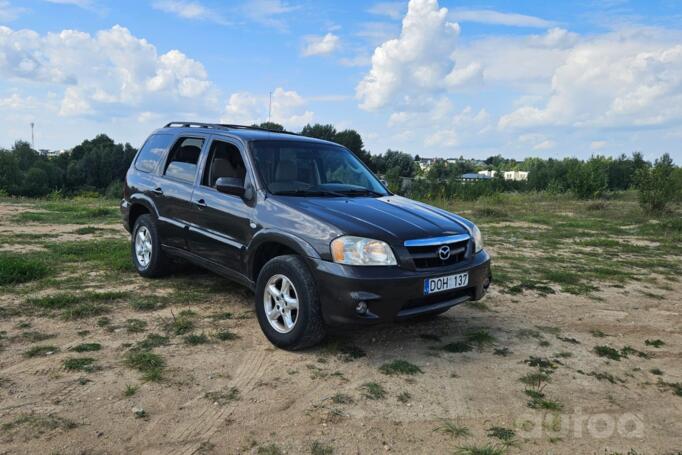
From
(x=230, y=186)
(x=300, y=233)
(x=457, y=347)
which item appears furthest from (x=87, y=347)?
(x=457, y=347)

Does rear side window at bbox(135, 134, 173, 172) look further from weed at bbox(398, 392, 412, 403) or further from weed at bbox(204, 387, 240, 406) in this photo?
weed at bbox(398, 392, 412, 403)

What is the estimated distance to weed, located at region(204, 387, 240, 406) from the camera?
3.14 meters

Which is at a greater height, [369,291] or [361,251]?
[361,251]

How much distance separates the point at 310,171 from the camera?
15.9 ft

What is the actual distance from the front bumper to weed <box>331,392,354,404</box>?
0.55 meters

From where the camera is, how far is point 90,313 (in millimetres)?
4574

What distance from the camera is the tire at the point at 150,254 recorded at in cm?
572

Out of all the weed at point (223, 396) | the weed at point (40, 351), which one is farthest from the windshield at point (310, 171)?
the weed at point (40, 351)

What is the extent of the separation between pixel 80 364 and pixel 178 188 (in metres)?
2.29

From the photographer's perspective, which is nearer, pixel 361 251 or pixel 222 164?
pixel 361 251

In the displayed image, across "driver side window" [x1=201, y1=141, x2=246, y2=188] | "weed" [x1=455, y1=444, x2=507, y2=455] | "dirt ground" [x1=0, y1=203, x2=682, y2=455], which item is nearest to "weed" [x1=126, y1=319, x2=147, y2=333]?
"dirt ground" [x1=0, y1=203, x2=682, y2=455]

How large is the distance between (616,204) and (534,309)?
1575 cm

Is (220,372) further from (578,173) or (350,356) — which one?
(578,173)

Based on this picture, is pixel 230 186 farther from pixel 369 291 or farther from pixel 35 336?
pixel 35 336
